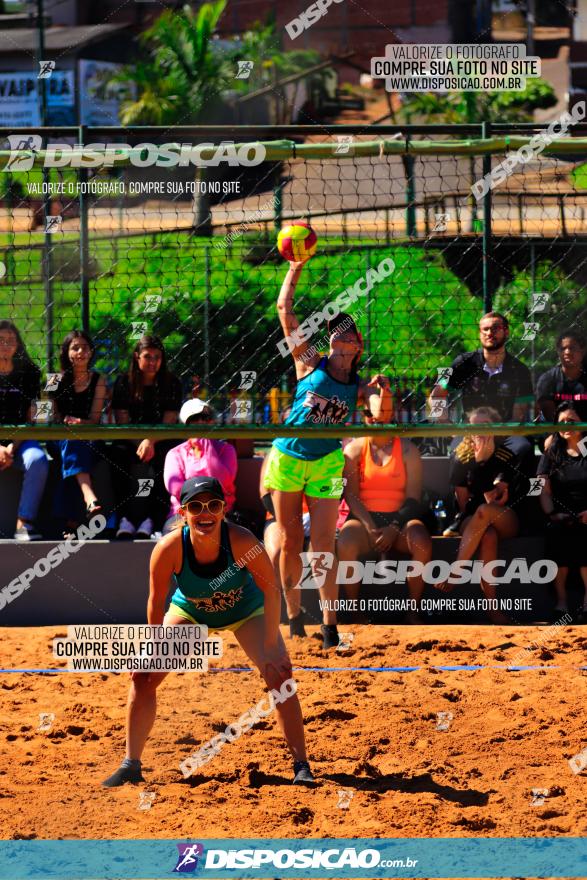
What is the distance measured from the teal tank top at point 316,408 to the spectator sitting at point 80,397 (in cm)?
150

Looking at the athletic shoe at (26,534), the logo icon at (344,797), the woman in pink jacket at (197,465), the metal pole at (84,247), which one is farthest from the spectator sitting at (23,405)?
the logo icon at (344,797)

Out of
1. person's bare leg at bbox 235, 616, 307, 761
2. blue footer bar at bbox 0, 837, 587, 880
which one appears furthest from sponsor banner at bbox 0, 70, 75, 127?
blue footer bar at bbox 0, 837, 587, 880

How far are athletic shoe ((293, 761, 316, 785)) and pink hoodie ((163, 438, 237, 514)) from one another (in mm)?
2737

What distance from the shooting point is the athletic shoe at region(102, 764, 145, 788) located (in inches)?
188

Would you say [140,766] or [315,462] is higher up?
[315,462]

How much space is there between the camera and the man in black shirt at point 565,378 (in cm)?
757

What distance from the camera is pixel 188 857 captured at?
4047 millimetres

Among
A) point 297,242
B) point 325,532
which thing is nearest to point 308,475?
point 325,532

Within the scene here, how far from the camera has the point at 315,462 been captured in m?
6.79

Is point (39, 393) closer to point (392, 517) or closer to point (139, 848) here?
point (392, 517)

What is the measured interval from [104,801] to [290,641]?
2596 mm

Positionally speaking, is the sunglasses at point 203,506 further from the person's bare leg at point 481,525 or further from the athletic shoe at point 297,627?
the person's bare leg at point 481,525

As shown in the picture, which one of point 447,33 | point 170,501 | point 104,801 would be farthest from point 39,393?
point 447,33

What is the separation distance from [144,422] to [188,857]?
3974 millimetres
